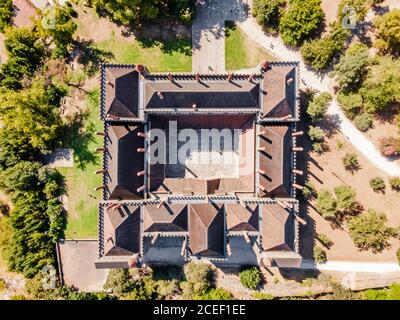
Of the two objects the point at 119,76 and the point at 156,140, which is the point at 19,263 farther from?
the point at 119,76

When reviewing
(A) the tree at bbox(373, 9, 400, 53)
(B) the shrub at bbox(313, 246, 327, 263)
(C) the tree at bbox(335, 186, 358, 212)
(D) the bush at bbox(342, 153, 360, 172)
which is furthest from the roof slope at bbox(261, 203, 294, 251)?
(A) the tree at bbox(373, 9, 400, 53)

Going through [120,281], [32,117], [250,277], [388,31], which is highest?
[388,31]

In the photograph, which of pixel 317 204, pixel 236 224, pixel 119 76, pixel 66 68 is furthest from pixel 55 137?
pixel 317 204

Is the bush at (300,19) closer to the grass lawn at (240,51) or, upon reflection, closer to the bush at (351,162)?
the grass lawn at (240,51)

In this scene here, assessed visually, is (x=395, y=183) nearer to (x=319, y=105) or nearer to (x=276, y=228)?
(x=319, y=105)

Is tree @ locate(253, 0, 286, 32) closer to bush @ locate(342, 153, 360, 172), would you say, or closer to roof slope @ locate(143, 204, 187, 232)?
bush @ locate(342, 153, 360, 172)

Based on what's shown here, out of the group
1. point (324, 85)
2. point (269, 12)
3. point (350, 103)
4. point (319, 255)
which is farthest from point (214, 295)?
point (269, 12)
